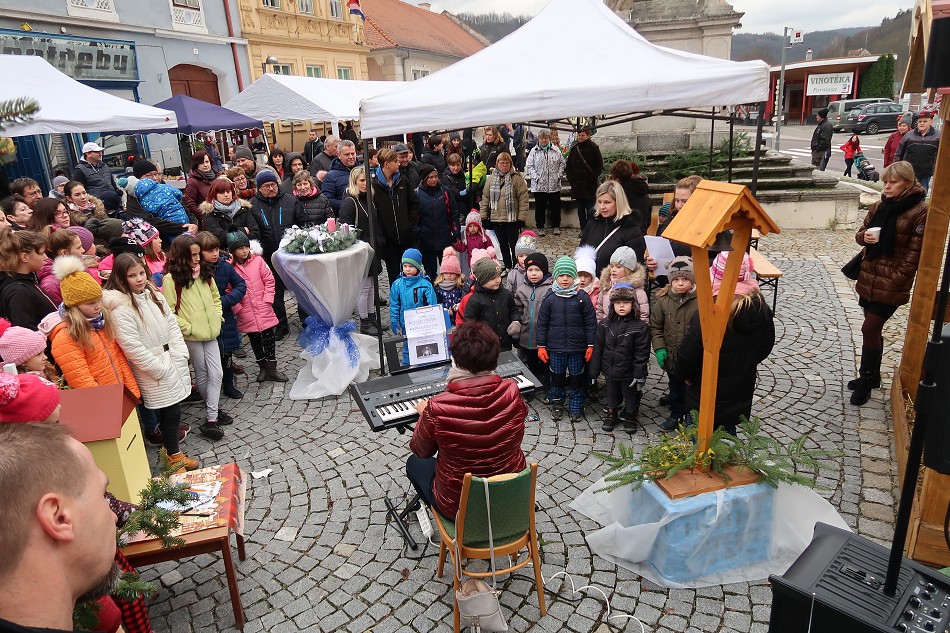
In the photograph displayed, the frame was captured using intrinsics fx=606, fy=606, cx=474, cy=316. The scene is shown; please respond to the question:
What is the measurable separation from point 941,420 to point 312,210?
6.76 m

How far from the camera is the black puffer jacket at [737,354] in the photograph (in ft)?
12.0

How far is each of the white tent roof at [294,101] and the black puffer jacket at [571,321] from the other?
7385mm

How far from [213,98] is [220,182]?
14927mm

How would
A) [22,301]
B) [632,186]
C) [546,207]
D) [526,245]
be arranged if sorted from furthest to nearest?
[546,207]
[632,186]
[526,245]
[22,301]

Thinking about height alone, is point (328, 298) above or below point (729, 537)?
above

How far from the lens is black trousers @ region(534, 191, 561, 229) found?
35.9 ft

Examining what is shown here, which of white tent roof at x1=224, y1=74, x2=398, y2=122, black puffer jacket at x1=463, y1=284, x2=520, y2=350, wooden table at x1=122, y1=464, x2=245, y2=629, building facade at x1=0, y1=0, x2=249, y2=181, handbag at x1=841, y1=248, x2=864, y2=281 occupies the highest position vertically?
building facade at x1=0, y1=0, x2=249, y2=181

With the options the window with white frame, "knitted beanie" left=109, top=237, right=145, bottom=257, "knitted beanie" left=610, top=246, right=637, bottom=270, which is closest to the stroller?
"knitted beanie" left=610, top=246, right=637, bottom=270

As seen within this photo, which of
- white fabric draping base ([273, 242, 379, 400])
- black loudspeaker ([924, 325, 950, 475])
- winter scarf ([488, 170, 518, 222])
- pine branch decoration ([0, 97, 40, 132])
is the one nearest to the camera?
pine branch decoration ([0, 97, 40, 132])

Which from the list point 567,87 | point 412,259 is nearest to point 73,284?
point 412,259

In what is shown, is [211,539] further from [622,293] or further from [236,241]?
[236,241]

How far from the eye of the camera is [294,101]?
1116 cm

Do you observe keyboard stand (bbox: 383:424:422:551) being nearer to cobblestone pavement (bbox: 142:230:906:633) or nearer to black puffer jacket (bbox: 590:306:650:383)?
cobblestone pavement (bbox: 142:230:906:633)

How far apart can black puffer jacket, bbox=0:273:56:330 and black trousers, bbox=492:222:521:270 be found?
569cm
